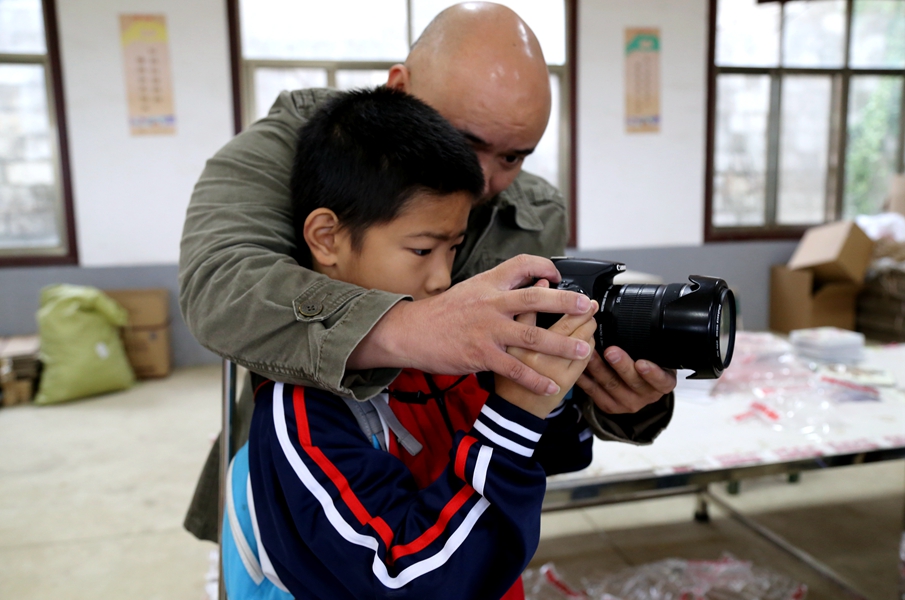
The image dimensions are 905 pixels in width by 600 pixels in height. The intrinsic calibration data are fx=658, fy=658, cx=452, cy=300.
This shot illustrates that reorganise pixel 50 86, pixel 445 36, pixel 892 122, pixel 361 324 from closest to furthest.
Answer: pixel 361 324
pixel 445 36
pixel 50 86
pixel 892 122

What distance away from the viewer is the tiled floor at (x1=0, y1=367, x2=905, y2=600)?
73.8 inches

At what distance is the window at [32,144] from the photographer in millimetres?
3840

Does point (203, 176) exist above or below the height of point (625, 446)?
above

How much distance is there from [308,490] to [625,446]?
902 mm

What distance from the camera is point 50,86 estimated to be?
388 cm

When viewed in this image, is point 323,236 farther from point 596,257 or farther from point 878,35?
point 878,35

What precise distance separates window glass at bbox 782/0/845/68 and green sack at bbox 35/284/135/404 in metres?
4.79

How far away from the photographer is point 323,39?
416cm

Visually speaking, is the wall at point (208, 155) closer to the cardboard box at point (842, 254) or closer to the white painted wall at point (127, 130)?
the white painted wall at point (127, 130)

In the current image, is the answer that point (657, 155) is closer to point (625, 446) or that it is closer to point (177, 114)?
point (177, 114)

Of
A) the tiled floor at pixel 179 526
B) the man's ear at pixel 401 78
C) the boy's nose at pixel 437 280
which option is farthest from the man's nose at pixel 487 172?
the tiled floor at pixel 179 526

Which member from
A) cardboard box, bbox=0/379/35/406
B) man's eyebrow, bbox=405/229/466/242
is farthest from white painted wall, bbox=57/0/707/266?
man's eyebrow, bbox=405/229/466/242

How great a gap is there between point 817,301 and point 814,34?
6.33ft

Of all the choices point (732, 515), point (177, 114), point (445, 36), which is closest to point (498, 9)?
point (445, 36)
